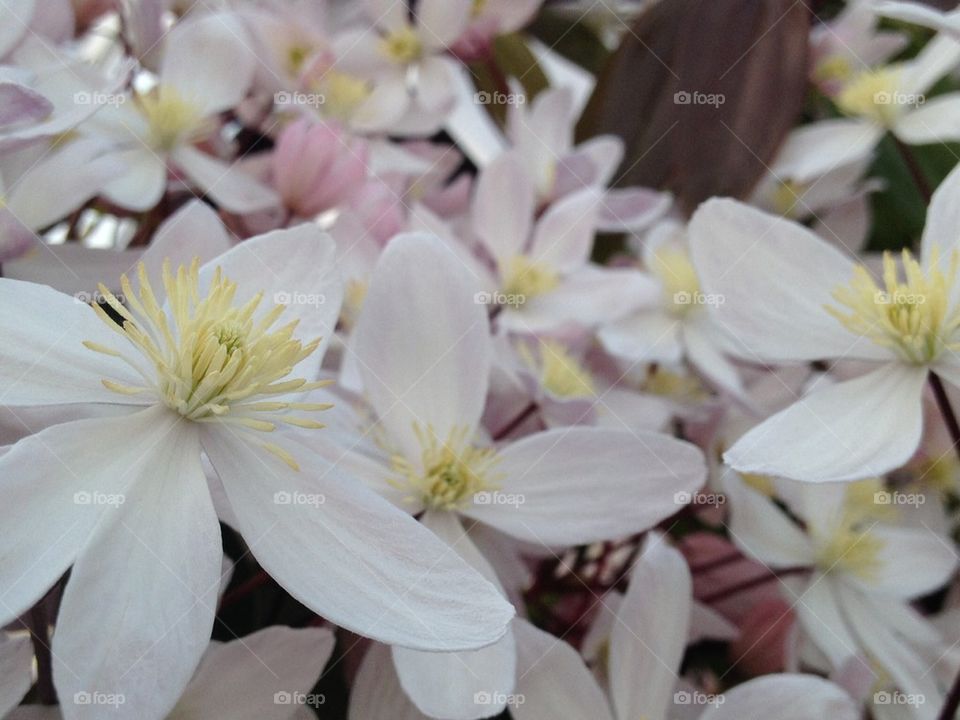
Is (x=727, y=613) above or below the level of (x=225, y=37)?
below

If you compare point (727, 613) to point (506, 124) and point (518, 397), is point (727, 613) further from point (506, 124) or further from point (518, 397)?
point (506, 124)

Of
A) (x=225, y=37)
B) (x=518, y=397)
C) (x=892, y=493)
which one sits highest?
(x=225, y=37)

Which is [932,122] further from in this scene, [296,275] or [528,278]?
[296,275]

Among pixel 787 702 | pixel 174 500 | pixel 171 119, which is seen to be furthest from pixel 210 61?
pixel 787 702

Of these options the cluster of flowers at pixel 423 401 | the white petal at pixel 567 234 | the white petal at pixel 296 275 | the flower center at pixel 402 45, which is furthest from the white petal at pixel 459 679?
the flower center at pixel 402 45

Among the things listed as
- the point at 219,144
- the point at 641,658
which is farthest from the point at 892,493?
the point at 219,144
